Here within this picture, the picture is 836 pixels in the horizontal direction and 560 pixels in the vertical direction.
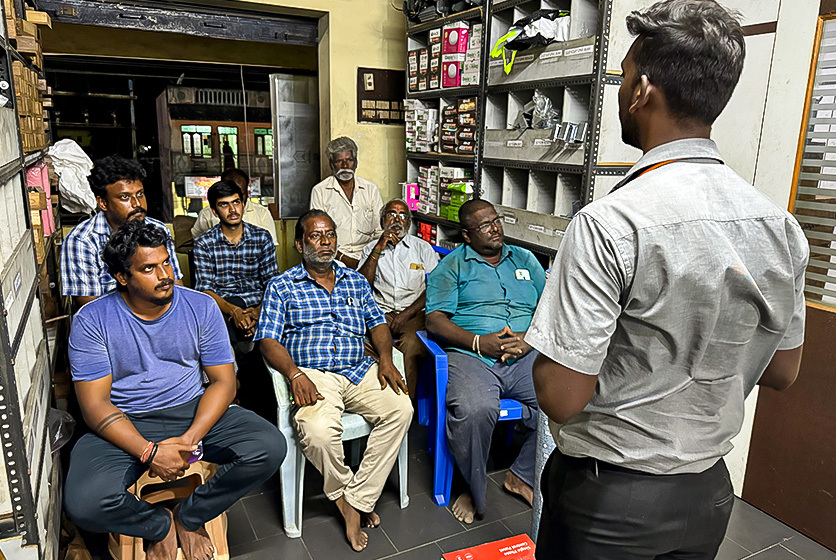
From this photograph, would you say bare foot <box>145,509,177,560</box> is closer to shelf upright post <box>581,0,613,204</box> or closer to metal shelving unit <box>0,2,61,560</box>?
metal shelving unit <box>0,2,61,560</box>

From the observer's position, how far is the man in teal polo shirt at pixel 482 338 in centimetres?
243

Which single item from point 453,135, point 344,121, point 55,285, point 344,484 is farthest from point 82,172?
point 344,484

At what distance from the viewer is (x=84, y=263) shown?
2.53 meters

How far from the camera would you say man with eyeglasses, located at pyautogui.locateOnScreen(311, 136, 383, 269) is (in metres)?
3.94

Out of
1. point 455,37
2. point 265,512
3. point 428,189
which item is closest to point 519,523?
point 265,512

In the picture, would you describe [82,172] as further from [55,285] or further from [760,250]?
[760,250]

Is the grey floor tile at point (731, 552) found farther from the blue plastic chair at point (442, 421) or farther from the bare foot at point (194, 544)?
the bare foot at point (194, 544)

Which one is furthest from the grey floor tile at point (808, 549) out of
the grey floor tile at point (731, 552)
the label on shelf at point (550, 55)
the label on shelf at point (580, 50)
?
the label on shelf at point (550, 55)

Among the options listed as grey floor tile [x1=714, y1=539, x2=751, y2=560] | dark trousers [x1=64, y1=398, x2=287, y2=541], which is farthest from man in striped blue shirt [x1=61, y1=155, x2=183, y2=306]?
grey floor tile [x1=714, y1=539, x2=751, y2=560]

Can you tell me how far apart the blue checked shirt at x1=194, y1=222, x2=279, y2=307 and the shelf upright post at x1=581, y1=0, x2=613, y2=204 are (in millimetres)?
1774

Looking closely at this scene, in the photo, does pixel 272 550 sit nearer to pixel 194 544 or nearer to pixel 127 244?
pixel 194 544

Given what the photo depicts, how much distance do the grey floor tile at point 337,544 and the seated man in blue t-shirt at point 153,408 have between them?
1.29 ft

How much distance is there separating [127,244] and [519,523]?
6.12 ft

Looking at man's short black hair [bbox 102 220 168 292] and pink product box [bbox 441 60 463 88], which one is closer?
man's short black hair [bbox 102 220 168 292]
